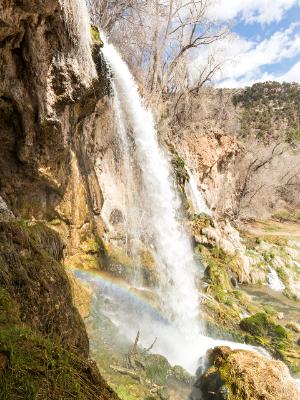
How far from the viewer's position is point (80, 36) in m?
7.34

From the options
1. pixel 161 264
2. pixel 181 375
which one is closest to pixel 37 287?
pixel 181 375

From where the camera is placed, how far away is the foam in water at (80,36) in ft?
22.5

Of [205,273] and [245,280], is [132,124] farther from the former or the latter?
[245,280]

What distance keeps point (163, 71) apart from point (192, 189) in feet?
22.8

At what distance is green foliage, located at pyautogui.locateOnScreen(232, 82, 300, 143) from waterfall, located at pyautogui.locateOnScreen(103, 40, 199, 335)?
1538 inches

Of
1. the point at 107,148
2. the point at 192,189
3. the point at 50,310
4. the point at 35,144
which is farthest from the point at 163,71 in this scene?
the point at 50,310

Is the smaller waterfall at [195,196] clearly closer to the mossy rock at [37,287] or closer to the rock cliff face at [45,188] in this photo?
the rock cliff face at [45,188]

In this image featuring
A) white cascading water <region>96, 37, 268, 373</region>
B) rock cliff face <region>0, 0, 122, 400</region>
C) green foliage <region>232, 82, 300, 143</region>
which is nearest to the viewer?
rock cliff face <region>0, 0, 122, 400</region>

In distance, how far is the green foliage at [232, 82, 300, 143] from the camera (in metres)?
54.8

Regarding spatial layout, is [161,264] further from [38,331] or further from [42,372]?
[42,372]

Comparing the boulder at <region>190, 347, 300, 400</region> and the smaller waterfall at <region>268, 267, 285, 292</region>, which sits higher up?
the smaller waterfall at <region>268, 267, 285, 292</region>

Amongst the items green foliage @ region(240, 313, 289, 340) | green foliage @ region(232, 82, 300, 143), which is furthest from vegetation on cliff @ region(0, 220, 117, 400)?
green foliage @ region(232, 82, 300, 143)

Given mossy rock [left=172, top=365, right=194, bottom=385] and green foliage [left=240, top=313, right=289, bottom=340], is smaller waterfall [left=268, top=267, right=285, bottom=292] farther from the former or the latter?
mossy rock [left=172, top=365, right=194, bottom=385]

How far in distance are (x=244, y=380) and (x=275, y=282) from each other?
10790mm
